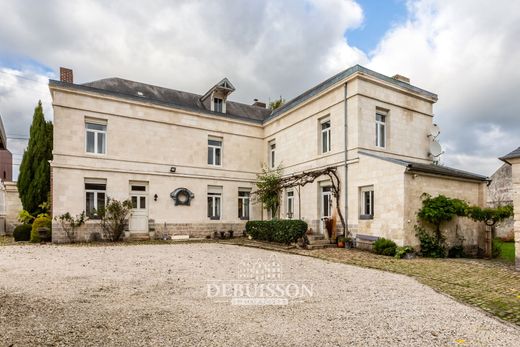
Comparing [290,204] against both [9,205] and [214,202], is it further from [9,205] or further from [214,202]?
[9,205]

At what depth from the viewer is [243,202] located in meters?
17.0

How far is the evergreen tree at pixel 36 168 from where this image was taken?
52.1 feet

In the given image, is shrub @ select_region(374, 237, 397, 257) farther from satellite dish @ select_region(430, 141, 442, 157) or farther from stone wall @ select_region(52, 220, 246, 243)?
stone wall @ select_region(52, 220, 246, 243)

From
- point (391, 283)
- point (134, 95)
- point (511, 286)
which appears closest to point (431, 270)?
point (511, 286)

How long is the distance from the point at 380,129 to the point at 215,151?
8.03 meters

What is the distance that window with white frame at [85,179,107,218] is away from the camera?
44.2ft

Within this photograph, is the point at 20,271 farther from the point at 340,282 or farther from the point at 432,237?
the point at 432,237

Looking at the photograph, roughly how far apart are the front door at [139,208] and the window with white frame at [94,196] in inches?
45.7

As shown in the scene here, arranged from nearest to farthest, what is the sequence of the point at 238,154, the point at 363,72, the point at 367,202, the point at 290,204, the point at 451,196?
the point at 451,196, the point at 367,202, the point at 363,72, the point at 290,204, the point at 238,154

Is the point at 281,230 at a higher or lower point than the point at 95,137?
lower

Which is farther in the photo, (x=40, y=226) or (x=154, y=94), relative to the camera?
(x=154, y=94)

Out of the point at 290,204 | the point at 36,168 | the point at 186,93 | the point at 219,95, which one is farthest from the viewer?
the point at 186,93

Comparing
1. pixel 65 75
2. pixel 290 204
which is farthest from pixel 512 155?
pixel 65 75

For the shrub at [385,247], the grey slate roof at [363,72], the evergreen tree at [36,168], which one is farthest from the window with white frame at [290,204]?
the evergreen tree at [36,168]
